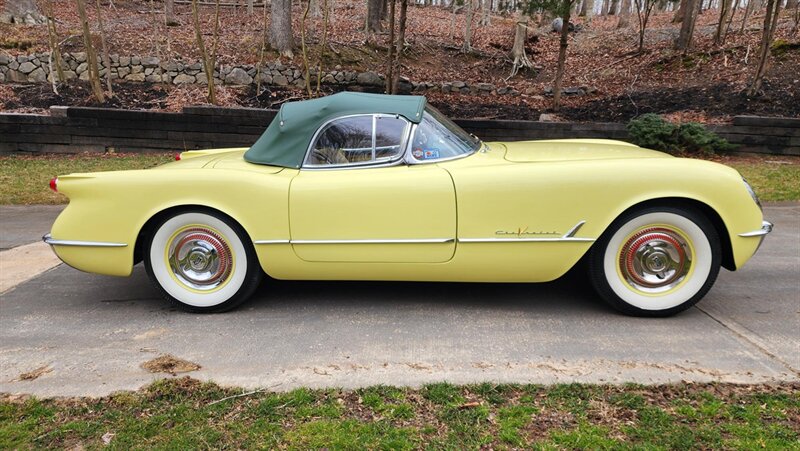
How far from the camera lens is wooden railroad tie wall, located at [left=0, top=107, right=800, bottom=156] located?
29.3 feet

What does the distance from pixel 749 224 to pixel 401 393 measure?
231 centimetres

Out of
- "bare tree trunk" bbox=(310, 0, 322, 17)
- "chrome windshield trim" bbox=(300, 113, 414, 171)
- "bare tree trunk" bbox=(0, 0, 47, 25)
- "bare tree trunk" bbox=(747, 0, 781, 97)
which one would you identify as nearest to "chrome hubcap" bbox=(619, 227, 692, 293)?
"chrome windshield trim" bbox=(300, 113, 414, 171)

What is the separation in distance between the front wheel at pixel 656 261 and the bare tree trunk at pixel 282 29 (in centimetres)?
1147

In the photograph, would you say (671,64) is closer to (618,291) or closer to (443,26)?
(443,26)

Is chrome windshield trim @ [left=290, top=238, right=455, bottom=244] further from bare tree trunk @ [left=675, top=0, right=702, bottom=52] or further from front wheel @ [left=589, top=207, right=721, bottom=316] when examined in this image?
bare tree trunk @ [left=675, top=0, right=702, bottom=52]

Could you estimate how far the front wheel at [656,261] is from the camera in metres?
3.13

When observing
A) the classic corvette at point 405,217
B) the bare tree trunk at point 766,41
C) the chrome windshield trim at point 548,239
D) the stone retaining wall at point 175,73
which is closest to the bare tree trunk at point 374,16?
the stone retaining wall at point 175,73

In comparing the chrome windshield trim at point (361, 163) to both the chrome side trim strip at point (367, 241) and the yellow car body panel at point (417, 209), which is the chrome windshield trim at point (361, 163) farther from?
the chrome side trim strip at point (367, 241)

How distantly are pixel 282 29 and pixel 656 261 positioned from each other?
12.1m

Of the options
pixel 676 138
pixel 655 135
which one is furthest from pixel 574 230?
pixel 676 138

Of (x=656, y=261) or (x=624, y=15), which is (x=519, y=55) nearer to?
(x=624, y=15)

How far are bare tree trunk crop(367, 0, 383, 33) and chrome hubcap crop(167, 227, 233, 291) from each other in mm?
13248

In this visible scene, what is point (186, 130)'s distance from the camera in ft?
30.4

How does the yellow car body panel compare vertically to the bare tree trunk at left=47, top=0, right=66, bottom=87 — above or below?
below
